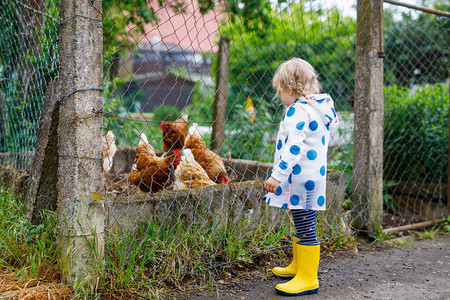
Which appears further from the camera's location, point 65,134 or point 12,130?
point 12,130

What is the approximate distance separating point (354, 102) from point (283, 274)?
5.15 feet

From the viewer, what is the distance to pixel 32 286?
6.32 ft

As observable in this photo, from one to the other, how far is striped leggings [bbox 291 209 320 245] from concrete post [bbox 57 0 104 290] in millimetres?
1087

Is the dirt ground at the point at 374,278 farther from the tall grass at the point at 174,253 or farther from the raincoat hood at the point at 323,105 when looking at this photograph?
the raincoat hood at the point at 323,105

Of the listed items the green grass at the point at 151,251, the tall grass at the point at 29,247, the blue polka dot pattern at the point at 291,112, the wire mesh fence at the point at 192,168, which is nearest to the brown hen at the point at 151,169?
the wire mesh fence at the point at 192,168

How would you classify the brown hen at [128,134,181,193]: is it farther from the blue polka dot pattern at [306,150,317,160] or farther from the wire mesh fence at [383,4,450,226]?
the wire mesh fence at [383,4,450,226]

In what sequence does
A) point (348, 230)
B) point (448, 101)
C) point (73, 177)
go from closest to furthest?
point (73, 177) → point (348, 230) → point (448, 101)

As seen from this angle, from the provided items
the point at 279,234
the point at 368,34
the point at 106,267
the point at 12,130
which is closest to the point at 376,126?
the point at 368,34

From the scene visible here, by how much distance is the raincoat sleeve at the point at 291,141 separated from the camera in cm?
209

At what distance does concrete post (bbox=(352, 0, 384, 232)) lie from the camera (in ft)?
10.2

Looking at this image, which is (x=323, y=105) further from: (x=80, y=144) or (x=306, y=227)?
(x=80, y=144)

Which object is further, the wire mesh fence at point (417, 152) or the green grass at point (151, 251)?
the wire mesh fence at point (417, 152)

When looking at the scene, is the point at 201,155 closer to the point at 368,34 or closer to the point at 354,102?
the point at 354,102

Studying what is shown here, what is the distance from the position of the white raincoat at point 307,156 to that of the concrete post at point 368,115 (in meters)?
1.03
